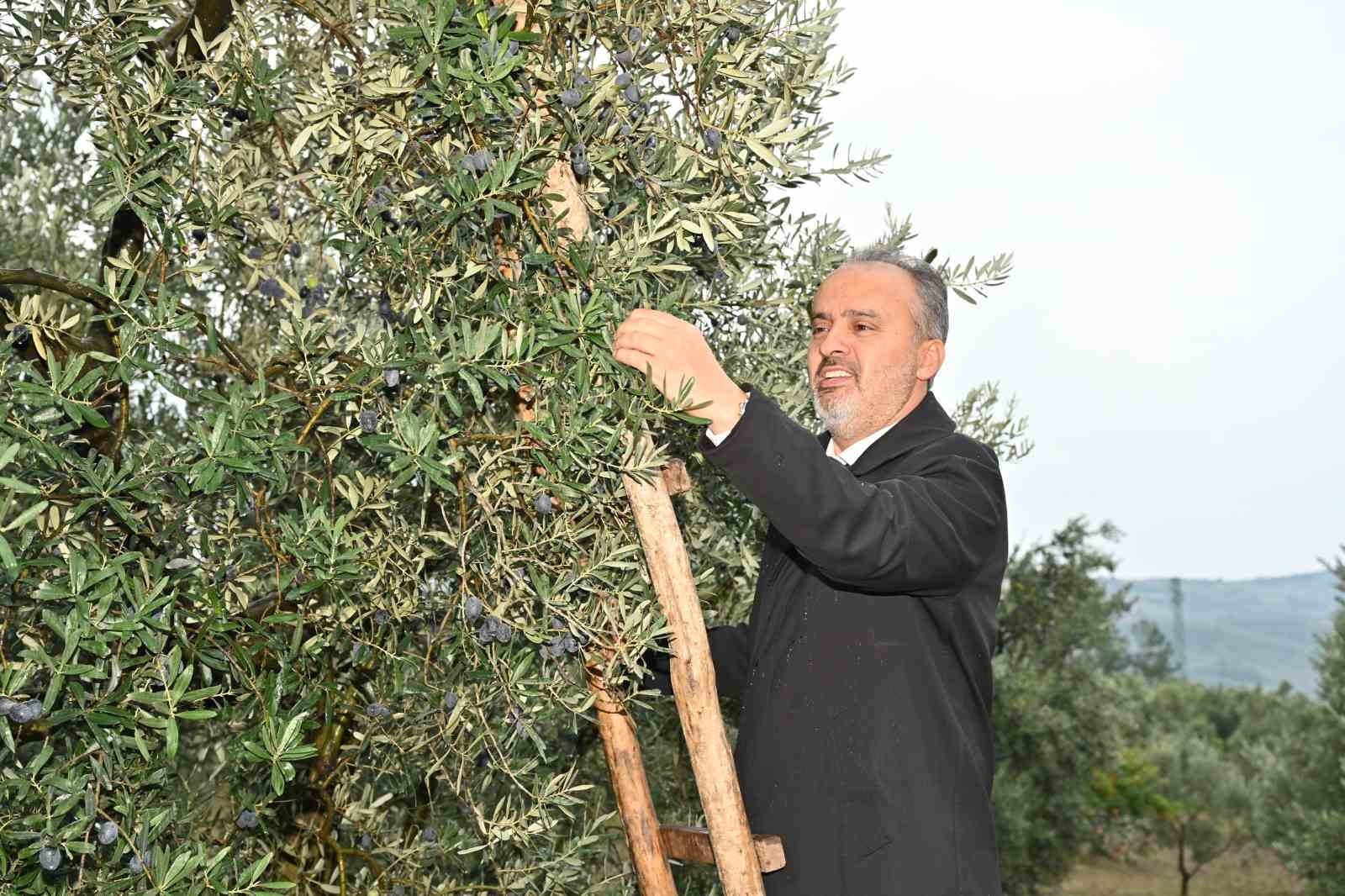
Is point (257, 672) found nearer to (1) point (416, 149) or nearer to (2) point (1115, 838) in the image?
(1) point (416, 149)

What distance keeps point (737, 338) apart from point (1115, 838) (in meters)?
25.0

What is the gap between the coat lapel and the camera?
3701 mm

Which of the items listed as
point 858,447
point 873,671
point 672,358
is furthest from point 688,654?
point 858,447

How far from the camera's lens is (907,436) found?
12.2 ft

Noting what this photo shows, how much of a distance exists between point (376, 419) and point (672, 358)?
91 centimetres

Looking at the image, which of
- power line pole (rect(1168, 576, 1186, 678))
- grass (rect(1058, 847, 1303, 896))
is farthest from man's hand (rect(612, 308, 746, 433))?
power line pole (rect(1168, 576, 1186, 678))

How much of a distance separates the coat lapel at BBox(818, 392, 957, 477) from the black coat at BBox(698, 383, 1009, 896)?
0.20 ft

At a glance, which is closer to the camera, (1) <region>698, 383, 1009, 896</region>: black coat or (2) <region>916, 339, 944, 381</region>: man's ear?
(1) <region>698, 383, 1009, 896</region>: black coat

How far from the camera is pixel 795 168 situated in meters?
3.38

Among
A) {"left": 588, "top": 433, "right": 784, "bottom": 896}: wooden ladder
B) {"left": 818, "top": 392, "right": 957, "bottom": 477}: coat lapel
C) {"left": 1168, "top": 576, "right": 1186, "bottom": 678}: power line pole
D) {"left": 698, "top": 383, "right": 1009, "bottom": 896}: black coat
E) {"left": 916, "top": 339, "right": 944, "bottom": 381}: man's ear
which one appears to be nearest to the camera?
{"left": 698, "top": 383, "right": 1009, "bottom": 896}: black coat

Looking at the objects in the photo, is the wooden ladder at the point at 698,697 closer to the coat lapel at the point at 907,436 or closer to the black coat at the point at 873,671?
the black coat at the point at 873,671

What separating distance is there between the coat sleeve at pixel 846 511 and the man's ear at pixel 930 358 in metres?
0.59

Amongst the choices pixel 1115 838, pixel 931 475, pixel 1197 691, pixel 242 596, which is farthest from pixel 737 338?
pixel 1197 691

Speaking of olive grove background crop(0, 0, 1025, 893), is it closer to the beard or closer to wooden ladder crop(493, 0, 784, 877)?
wooden ladder crop(493, 0, 784, 877)
